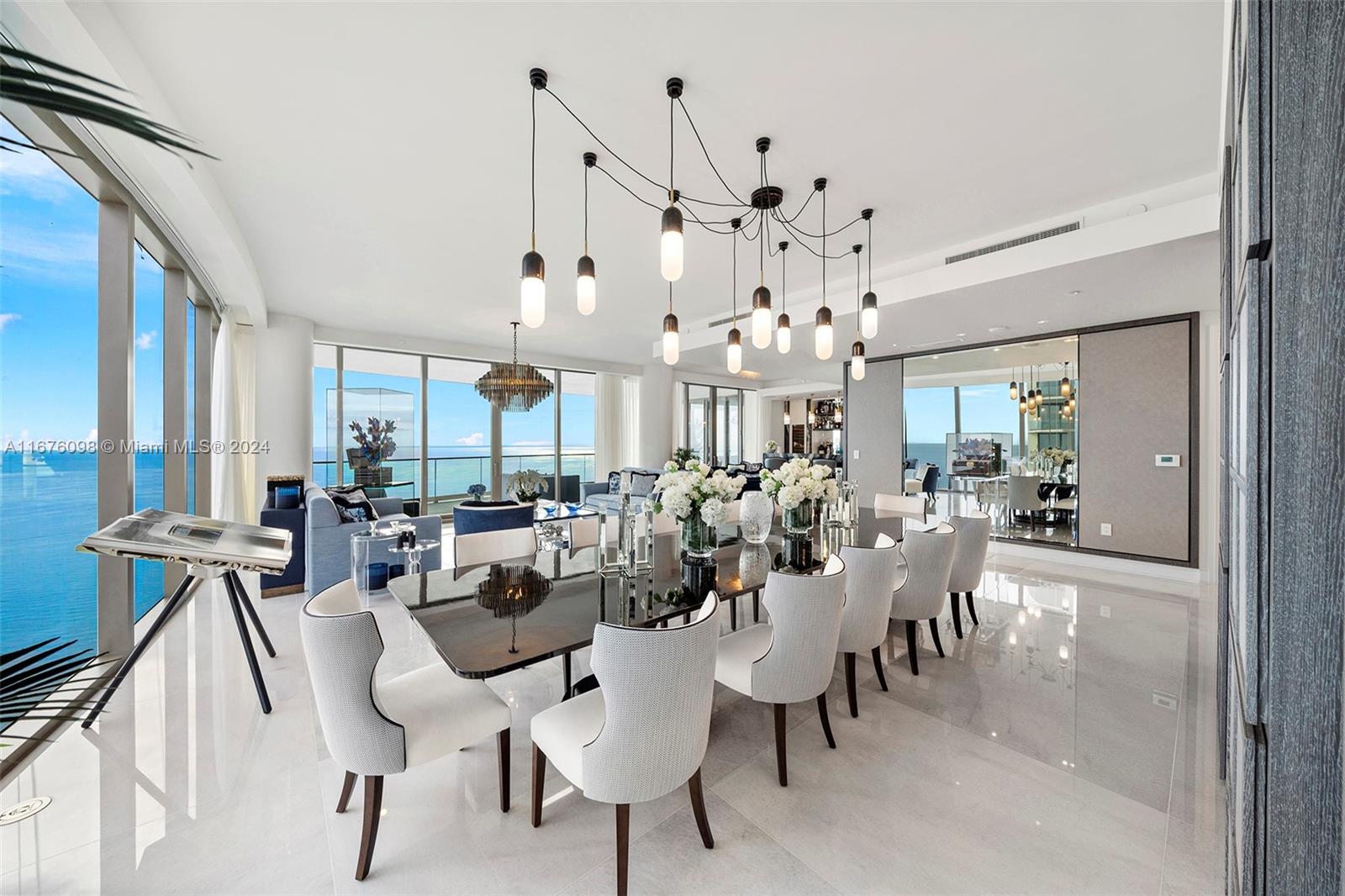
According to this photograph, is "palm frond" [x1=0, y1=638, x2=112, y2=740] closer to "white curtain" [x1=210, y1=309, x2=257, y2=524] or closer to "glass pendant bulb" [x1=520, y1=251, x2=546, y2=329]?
"glass pendant bulb" [x1=520, y1=251, x2=546, y2=329]

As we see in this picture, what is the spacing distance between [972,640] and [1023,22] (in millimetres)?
3208

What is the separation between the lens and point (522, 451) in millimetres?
8984

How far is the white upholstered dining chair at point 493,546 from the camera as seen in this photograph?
9.73ft

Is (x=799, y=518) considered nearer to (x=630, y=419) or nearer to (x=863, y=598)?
(x=863, y=598)

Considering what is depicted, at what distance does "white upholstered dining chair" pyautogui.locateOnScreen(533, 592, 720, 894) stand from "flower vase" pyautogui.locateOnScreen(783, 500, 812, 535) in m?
1.52

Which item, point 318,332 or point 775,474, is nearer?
point 775,474

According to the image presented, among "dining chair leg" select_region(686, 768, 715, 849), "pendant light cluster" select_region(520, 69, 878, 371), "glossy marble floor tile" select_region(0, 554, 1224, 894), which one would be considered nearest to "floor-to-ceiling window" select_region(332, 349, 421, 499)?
"glossy marble floor tile" select_region(0, 554, 1224, 894)

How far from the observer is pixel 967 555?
335 centimetres

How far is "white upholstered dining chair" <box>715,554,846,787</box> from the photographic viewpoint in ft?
6.61

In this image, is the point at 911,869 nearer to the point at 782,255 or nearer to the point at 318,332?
the point at 782,255

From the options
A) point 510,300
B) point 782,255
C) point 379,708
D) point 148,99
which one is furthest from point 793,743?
point 510,300

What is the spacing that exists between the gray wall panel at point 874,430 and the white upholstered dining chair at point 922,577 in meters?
4.04

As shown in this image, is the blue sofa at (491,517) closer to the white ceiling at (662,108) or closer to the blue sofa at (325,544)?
the blue sofa at (325,544)

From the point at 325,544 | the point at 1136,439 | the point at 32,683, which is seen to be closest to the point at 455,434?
the point at 325,544
